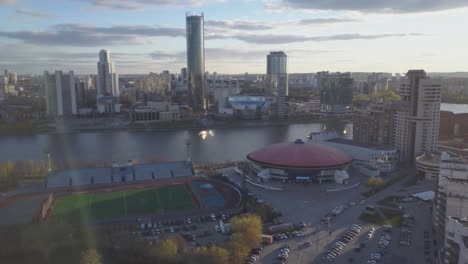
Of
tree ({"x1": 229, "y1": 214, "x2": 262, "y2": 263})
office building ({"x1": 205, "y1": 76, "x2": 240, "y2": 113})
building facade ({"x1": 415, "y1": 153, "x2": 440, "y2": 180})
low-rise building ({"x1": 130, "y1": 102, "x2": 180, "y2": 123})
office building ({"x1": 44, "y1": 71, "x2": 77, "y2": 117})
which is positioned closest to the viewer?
tree ({"x1": 229, "y1": 214, "x2": 262, "y2": 263})

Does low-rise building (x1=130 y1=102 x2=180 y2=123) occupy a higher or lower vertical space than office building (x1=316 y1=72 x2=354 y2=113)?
lower

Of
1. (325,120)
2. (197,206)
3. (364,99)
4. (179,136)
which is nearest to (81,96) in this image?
(179,136)

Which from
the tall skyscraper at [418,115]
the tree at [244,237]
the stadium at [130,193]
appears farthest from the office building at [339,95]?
the tree at [244,237]

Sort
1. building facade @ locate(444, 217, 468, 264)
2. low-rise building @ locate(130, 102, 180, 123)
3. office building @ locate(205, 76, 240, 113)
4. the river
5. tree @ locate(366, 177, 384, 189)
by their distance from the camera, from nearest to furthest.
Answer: building facade @ locate(444, 217, 468, 264) < tree @ locate(366, 177, 384, 189) < the river < low-rise building @ locate(130, 102, 180, 123) < office building @ locate(205, 76, 240, 113)

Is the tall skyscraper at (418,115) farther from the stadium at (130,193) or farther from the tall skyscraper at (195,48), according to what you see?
the tall skyscraper at (195,48)

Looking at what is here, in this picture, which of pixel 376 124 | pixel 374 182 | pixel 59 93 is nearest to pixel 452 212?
pixel 374 182

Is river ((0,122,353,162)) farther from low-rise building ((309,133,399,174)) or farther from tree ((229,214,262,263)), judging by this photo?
tree ((229,214,262,263))

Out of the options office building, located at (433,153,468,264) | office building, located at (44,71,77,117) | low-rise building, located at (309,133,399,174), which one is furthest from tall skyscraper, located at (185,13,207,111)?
office building, located at (433,153,468,264)

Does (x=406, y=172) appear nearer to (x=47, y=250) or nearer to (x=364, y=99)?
(x=47, y=250)
